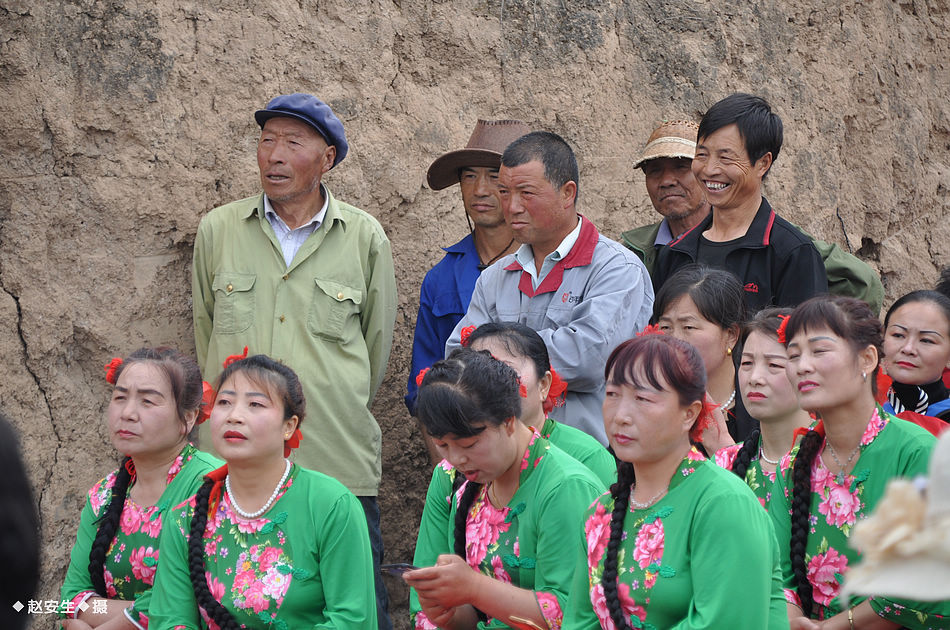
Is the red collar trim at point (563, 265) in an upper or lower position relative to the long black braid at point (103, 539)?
upper

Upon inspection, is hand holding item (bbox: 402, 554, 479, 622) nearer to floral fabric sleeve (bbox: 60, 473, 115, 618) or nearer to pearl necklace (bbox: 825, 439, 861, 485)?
pearl necklace (bbox: 825, 439, 861, 485)

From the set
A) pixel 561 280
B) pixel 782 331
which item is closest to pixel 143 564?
pixel 561 280

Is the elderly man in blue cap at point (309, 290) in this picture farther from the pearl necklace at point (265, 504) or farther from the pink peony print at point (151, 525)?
the pearl necklace at point (265, 504)

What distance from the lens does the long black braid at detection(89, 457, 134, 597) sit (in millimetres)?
3611

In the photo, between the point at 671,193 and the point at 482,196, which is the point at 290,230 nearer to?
the point at 482,196

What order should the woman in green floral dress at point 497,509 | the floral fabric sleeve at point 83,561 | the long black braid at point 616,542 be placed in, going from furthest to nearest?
the floral fabric sleeve at point 83,561, the woman in green floral dress at point 497,509, the long black braid at point 616,542

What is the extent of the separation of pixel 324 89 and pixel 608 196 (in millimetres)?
1567

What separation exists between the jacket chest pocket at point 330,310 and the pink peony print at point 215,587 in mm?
1288

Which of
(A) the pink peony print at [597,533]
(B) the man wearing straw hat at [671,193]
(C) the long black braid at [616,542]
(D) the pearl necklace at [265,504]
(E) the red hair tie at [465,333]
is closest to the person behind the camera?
(C) the long black braid at [616,542]

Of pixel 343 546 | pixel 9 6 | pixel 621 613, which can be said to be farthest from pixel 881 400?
pixel 9 6

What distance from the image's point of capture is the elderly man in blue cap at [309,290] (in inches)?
170

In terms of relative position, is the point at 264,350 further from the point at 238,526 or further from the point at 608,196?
the point at 608,196

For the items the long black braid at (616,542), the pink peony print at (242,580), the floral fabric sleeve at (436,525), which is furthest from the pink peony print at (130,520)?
the long black braid at (616,542)

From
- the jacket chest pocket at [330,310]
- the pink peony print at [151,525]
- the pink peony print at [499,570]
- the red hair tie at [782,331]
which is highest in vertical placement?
the jacket chest pocket at [330,310]
